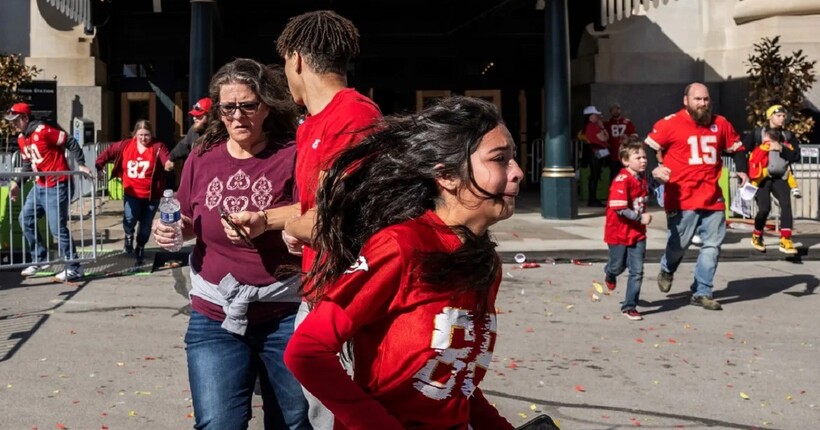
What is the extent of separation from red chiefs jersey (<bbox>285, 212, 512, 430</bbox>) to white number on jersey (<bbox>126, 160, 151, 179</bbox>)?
10.5 metres

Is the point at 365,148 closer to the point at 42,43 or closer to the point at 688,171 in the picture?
the point at 688,171

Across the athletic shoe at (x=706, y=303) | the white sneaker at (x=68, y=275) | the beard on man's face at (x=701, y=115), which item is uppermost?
the beard on man's face at (x=701, y=115)

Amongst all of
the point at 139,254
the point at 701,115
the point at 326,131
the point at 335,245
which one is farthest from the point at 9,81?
the point at 335,245

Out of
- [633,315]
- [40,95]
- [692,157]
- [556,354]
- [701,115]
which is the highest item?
[40,95]

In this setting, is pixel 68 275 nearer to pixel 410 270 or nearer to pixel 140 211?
pixel 140 211

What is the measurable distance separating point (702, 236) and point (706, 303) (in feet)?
2.01

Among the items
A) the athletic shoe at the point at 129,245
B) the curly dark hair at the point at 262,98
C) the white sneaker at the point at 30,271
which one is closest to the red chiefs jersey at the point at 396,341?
the curly dark hair at the point at 262,98

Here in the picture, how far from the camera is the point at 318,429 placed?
3680 mm

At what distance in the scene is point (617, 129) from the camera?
2173 cm

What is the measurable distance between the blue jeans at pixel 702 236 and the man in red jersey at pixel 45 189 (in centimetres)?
630

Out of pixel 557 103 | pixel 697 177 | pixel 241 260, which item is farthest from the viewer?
pixel 557 103

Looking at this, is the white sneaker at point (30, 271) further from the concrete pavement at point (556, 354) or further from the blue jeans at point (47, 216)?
the concrete pavement at point (556, 354)

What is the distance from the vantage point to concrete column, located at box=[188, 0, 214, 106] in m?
18.2

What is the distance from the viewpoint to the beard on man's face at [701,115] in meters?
9.87
